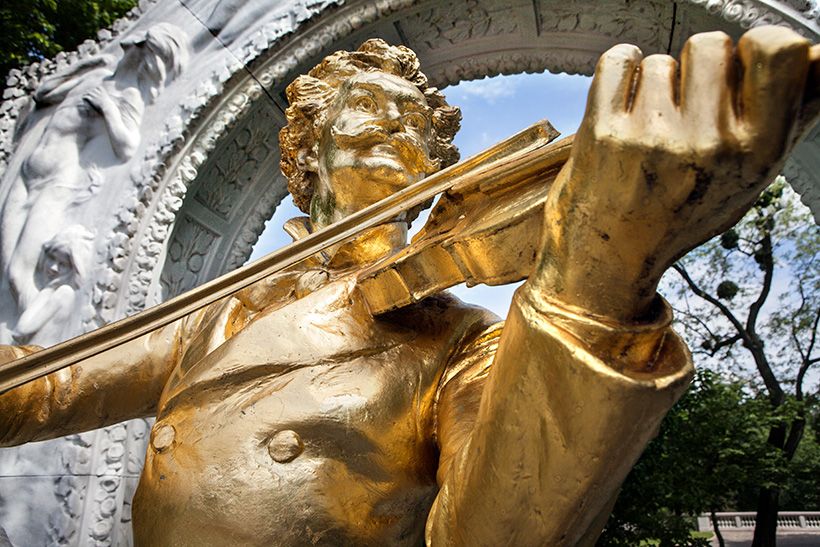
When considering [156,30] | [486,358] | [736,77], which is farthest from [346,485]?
[156,30]

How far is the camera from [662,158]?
0.63 metres

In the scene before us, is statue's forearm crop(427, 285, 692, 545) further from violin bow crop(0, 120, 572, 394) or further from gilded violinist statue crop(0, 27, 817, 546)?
violin bow crop(0, 120, 572, 394)

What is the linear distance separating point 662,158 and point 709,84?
0.08 m

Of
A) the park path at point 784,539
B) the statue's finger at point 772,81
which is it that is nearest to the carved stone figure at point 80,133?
the statue's finger at point 772,81

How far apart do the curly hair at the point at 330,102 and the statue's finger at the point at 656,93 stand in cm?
118

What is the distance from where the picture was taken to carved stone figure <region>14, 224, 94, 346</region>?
2736 millimetres

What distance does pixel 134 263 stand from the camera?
2836mm

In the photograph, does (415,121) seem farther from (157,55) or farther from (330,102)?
(157,55)

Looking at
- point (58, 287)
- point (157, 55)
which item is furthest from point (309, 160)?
point (157, 55)

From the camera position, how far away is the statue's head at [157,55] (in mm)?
3193

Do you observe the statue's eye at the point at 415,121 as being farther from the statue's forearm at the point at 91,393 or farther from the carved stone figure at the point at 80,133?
the carved stone figure at the point at 80,133

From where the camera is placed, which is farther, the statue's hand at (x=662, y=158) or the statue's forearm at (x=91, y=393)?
the statue's forearm at (x=91, y=393)

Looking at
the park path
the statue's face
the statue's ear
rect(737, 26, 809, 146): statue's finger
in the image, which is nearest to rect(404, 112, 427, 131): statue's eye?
the statue's face

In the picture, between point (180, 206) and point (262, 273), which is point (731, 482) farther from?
point (262, 273)
